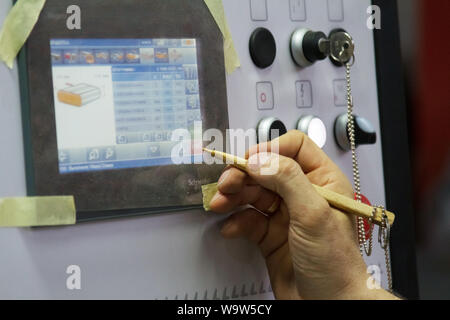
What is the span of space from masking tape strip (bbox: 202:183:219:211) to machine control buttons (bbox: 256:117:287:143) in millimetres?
83

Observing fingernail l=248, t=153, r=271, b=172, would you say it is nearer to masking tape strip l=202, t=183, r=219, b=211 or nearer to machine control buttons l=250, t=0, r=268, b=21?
masking tape strip l=202, t=183, r=219, b=211

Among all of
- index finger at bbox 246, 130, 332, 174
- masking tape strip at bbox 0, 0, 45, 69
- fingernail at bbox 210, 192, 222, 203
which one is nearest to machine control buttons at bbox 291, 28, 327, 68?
index finger at bbox 246, 130, 332, 174

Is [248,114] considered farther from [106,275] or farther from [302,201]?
[106,275]

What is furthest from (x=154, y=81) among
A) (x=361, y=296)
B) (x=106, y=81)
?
(x=361, y=296)

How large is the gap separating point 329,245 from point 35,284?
31cm

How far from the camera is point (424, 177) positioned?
4.99 feet

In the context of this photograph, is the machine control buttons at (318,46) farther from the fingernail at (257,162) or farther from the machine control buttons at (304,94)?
the fingernail at (257,162)

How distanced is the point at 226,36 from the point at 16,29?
244 mm

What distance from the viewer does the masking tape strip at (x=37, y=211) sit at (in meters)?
0.58

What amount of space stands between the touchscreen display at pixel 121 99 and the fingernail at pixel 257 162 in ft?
0.24

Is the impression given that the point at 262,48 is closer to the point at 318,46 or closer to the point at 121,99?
the point at 318,46

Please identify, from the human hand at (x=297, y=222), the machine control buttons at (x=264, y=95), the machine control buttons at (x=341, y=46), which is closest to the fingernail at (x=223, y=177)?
the human hand at (x=297, y=222)

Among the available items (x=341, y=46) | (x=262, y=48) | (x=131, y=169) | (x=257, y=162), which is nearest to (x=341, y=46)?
(x=341, y=46)

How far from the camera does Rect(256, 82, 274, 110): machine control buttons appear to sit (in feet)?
2.40
